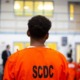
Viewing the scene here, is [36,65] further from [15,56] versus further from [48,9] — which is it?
[48,9]

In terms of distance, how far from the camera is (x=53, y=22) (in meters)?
23.2

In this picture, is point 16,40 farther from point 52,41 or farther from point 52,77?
point 52,77

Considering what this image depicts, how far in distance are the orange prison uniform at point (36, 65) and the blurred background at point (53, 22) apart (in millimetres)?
18442

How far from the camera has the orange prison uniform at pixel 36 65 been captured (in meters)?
2.80

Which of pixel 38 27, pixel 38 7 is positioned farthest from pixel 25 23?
pixel 38 27

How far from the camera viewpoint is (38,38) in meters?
2.92

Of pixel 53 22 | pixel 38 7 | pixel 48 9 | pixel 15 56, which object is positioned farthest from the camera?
pixel 48 9

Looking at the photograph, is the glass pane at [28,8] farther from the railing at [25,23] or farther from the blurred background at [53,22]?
the railing at [25,23]

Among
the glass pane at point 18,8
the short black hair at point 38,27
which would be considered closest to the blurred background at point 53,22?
the glass pane at point 18,8

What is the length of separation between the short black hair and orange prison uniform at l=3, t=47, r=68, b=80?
13cm

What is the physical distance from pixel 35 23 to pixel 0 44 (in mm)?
18467

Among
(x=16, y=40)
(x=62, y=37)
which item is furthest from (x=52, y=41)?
(x=16, y=40)

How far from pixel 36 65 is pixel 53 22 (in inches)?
805

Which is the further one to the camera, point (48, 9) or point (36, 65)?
point (48, 9)
